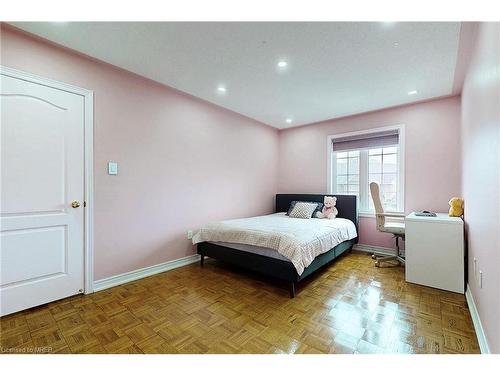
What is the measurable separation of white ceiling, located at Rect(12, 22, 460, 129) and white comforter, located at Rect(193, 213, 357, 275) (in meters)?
1.79

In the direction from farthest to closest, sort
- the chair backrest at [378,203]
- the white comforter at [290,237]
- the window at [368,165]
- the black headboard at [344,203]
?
the black headboard at [344,203]
the window at [368,165]
the chair backrest at [378,203]
the white comforter at [290,237]

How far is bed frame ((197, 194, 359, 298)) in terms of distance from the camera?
2285mm

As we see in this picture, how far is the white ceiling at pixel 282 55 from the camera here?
184 cm

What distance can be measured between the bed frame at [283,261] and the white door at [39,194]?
142 cm

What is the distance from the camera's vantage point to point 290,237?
235cm

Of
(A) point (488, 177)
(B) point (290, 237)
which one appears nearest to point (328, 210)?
(B) point (290, 237)

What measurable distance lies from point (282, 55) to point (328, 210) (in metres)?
2.53

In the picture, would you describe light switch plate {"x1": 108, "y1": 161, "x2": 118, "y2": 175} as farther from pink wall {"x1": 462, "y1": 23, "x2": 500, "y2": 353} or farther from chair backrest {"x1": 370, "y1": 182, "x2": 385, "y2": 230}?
chair backrest {"x1": 370, "y1": 182, "x2": 385, "y2": 230}

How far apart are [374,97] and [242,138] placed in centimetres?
215

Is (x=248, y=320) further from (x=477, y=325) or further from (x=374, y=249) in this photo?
(x=374, y=249)

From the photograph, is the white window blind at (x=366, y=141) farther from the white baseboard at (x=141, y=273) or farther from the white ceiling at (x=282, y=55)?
the white baseboard at (x=141, y=273)

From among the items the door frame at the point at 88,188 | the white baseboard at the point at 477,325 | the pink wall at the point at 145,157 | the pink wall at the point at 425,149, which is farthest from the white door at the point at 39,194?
the pink wall at the point at 425,149

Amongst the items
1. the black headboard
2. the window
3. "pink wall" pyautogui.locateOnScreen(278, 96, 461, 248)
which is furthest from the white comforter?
"pink wall" pyautogui.locateOnScreen(278, 96, 461, 248)

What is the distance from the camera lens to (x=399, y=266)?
3115mm
